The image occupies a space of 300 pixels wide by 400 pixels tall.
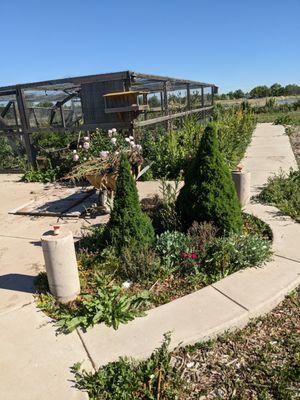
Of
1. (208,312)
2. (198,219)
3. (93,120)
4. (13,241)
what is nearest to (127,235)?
(198,219)

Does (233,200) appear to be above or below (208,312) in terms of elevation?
above

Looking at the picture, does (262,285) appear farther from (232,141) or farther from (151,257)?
(232,141)

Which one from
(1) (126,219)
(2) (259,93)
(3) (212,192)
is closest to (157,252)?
(1) (126,219)

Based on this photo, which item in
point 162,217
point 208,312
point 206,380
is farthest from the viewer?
point 162,217

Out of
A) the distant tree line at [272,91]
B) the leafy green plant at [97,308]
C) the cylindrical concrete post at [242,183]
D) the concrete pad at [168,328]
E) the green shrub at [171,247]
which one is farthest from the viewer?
the distant tree line at [272,91]

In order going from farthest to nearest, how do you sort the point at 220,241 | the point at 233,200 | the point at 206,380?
the point at 233,200 → the point at 220,241 → the point at 206,380

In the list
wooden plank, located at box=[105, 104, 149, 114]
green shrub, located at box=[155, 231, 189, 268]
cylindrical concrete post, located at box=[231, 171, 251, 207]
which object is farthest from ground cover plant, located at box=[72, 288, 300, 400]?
wooden plank, located at box=[105, 104, 149, 114]

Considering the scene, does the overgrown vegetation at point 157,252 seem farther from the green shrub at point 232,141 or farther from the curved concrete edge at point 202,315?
the green shrub at point 232,141

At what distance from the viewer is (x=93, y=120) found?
7.86m

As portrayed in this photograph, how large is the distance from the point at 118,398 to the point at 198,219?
2140 millimetres

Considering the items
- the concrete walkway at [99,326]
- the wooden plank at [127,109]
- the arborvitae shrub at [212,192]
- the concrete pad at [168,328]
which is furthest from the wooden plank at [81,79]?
the concrete pad at [168,328]

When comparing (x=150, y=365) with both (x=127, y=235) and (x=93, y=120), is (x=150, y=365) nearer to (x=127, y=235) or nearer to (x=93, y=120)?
(x=127, y=235)

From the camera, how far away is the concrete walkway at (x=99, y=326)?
2.18 metres

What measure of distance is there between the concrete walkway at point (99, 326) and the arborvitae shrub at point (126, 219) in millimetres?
837
